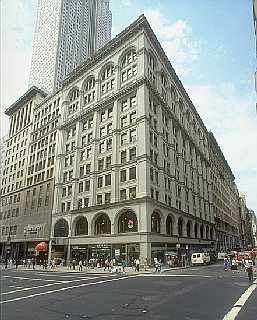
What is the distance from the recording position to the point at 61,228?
64625 mm

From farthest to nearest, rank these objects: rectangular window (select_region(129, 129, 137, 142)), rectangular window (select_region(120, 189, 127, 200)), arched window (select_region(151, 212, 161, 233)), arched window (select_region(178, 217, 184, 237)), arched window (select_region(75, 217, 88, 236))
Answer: arched window (select_region(178, 217, 184, 237)) → arched window (select_region(75, 217, 88, 236)) → rectangular window (select_region(129, 129, 137, 142)) → rectangular window (select_region(120, 189, 127, 200)) → arched window (select_region(151, 212, 161, 233))

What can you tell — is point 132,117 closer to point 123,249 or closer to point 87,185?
point 87,185

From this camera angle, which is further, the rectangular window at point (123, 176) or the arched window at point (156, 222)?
the rectangular window at point (123, 176)

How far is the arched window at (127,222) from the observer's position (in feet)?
169

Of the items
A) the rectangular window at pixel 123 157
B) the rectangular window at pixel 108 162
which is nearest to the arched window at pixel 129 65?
the rectangular window at pixel 123 157

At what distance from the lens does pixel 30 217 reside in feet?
246

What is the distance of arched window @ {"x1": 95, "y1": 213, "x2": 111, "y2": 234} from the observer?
5591 centimetres

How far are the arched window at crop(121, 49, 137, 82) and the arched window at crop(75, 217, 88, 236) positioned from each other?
1116 inches

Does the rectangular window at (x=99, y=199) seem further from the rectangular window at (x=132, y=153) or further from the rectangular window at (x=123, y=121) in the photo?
the rectangular window at (x=123, y=121)

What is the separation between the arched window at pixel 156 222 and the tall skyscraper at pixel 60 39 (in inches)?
3892

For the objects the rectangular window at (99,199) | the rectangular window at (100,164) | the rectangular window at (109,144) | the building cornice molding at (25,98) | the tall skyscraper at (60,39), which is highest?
the tall skyscraper at (60,39)

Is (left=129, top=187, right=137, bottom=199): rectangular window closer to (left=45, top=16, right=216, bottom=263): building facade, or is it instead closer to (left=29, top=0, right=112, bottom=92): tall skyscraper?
(left=45, top=16, right=216, bottom=263): building facade

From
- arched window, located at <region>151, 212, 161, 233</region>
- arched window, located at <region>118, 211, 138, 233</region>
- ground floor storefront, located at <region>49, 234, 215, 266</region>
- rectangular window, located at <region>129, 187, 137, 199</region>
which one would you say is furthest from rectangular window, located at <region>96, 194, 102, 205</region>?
arched window, located at <region>151, 212, 161, 233</region>

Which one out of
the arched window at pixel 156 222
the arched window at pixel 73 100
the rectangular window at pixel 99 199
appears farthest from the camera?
the arched window at pixel 73 100
